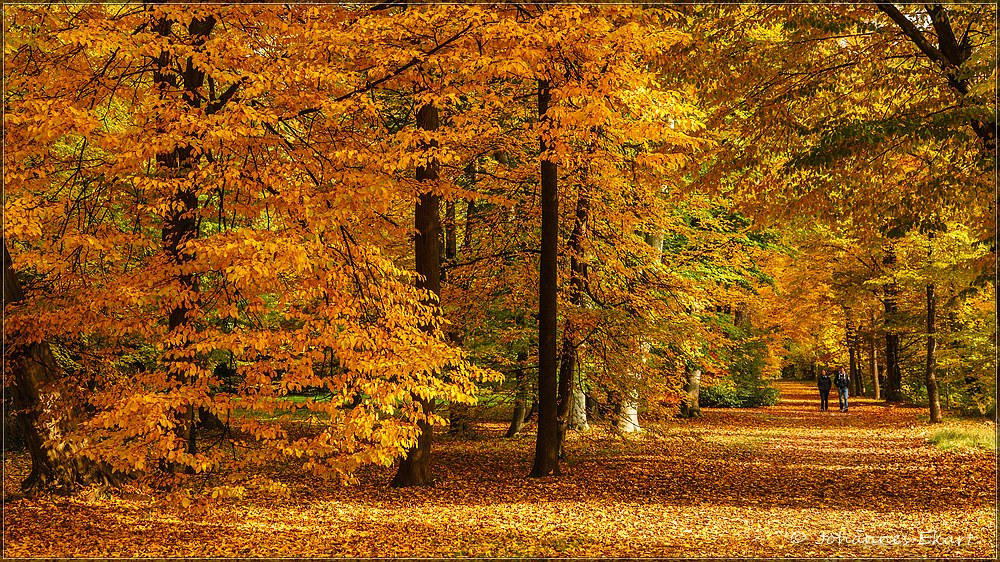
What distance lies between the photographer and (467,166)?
14.6 m

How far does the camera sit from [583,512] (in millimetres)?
10172

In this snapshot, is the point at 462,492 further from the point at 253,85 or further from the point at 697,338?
the point at 253,85

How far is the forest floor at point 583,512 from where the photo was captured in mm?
8141

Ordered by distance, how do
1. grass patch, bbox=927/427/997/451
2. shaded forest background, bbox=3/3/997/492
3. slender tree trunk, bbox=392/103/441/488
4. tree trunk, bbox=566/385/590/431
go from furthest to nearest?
1. tree trunk, bbox=566/385/590/431
2. grass patch, bbox=927/427/997/451
3. slender tree trunk, bbox=392/103/441/488
4. shaded forest background, bbox=3/3/997/492

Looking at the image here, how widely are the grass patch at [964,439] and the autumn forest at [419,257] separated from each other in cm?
19

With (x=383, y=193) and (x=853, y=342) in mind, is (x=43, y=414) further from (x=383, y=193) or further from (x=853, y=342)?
(x=853, y=342)

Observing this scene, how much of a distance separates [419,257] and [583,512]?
4.35m

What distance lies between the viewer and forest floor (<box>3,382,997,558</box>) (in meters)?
8.14

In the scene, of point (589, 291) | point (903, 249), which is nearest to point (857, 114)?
point (589, 291)

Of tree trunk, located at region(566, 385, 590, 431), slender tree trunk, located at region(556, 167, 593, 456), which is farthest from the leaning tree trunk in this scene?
tree trunk, located at region(566, 385, 590, 431)

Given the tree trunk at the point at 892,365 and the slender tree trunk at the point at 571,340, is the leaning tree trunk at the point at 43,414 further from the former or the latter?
the tree trunk at the point at 892,365

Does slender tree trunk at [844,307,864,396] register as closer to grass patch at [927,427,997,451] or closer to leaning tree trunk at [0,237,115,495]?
grass patch at [927,427,997,451]

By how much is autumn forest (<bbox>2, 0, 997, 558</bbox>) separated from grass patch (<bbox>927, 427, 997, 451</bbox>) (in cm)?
19

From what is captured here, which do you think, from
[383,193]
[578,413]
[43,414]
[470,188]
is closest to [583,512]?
[383,193]
